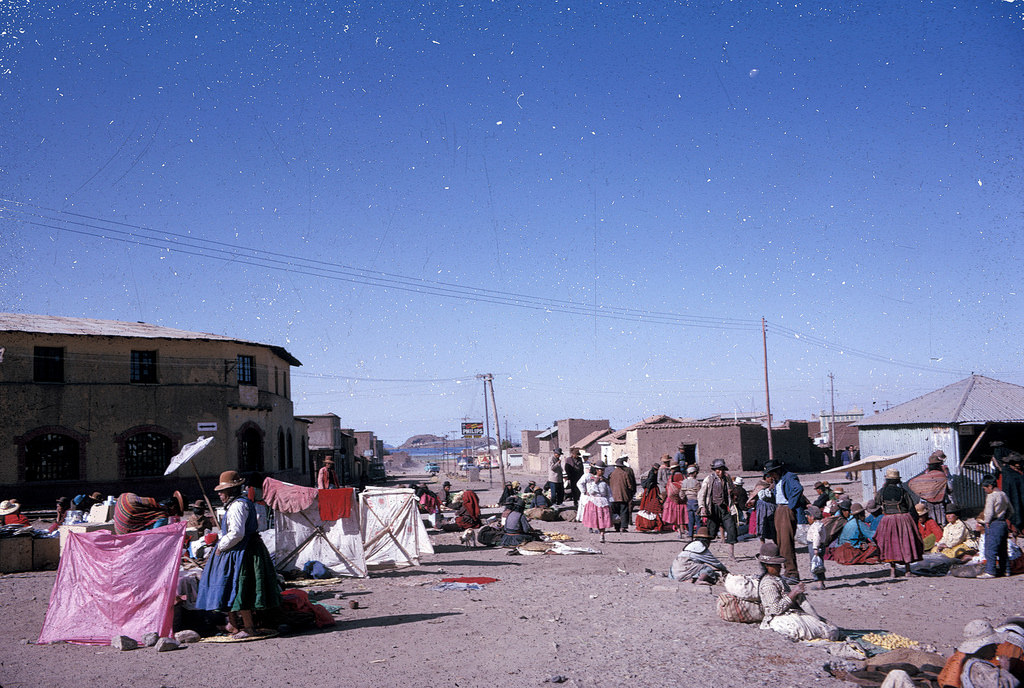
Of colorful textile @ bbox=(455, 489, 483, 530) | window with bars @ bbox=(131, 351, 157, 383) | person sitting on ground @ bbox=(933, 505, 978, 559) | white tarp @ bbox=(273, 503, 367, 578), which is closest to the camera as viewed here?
white tarp @ bbox=(273, 503, 367, 578)

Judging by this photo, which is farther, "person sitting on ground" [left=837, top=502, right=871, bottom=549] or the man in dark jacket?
the man in dark jacket

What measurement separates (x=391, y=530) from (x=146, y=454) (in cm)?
2004

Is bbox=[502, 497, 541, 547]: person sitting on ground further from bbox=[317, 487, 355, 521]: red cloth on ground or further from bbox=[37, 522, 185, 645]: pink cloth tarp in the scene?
bbox=[37, 522, 185, 645]: pink cloth tarp

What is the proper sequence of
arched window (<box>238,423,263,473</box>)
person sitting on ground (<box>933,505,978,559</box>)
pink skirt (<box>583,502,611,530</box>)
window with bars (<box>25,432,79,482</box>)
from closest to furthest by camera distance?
person sitting on ground (<box>933,505,978,559</box>), pink skirt (<box>583,502,611,530</box>), window with bars (<box>25,432,79,482</box>), arched window (<box>238,423,263,473</box>)

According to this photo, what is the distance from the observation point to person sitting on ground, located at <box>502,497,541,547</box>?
49.5 ft

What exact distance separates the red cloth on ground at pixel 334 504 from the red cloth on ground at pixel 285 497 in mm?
203

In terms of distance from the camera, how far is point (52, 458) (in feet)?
89.2

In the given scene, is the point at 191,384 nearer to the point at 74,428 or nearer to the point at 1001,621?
the point at 74,428

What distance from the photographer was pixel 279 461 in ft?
117

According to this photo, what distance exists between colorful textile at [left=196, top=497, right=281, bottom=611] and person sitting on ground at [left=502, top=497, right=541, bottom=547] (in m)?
7.92

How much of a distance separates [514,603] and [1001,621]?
5.18m

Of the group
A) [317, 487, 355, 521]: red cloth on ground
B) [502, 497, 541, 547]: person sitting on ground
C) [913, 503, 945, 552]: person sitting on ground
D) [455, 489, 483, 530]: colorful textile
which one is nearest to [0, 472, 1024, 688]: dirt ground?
[317, 487, 355, 521]: red cloth on ground

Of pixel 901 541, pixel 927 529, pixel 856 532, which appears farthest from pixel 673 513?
pixel 901 541

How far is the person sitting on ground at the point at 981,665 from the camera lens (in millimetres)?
5250
